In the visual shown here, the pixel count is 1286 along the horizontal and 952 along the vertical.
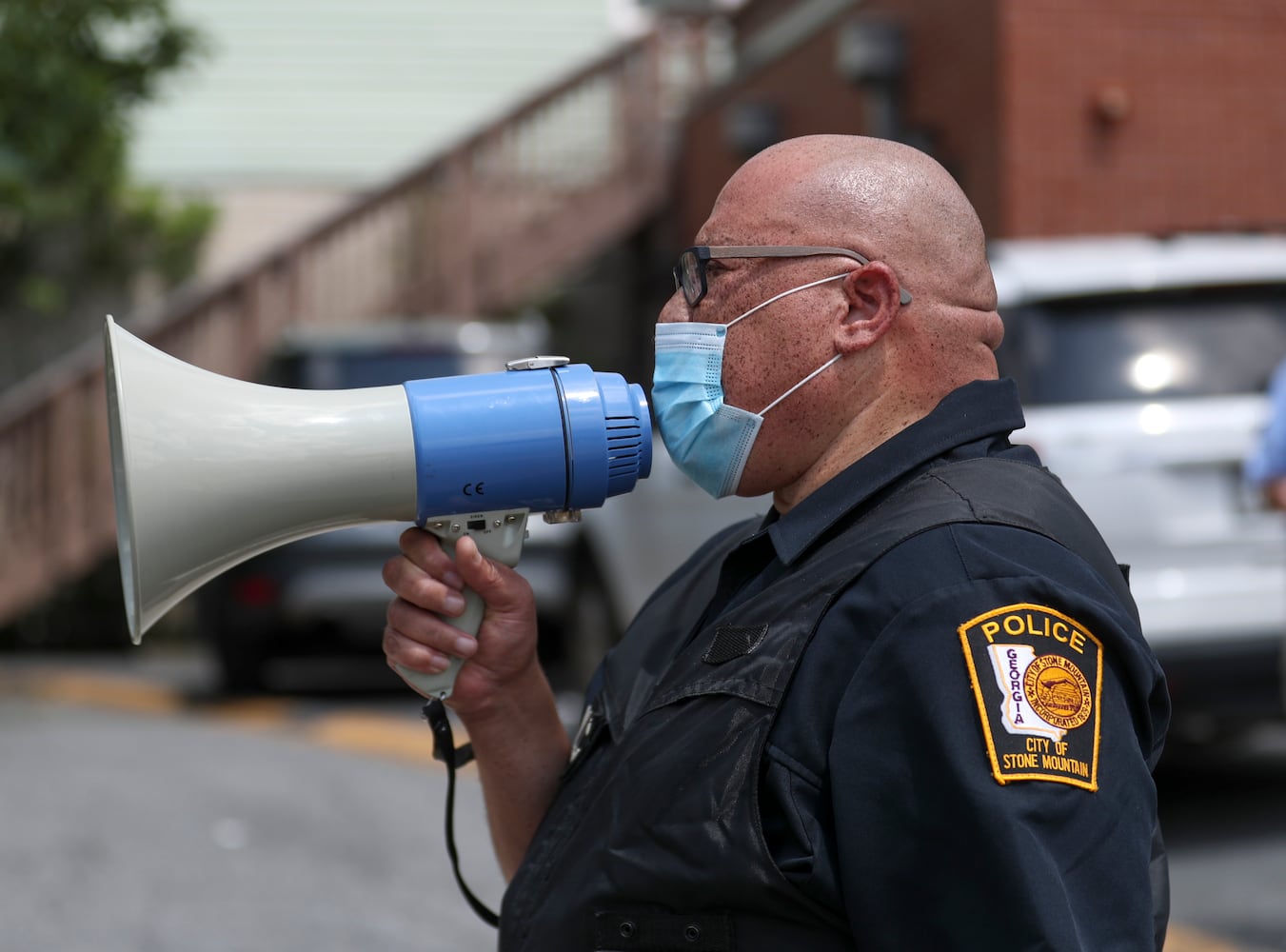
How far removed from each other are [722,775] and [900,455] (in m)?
0.40

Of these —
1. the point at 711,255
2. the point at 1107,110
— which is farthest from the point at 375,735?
the point at 711,255

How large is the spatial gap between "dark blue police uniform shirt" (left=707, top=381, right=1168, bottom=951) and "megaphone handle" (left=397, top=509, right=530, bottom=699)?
523 mm

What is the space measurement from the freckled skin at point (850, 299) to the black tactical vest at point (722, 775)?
0.13m

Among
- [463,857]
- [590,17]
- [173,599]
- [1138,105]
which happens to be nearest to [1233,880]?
[463,857]

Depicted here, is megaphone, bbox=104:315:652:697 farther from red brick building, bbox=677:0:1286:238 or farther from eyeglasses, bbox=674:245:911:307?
red brick building, bbox=677:0:1286:238

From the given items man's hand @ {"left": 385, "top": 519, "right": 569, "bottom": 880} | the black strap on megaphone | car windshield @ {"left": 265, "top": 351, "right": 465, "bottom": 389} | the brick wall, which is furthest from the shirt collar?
car windshield @ {"left": 265, "top": 351, "right": 465, "bottom": 389}

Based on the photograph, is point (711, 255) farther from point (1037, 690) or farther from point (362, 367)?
point (362, 367)

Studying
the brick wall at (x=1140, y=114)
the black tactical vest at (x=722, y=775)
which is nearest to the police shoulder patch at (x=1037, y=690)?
the black tactical vest at (x=722, y=775)

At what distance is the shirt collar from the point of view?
1.74 m

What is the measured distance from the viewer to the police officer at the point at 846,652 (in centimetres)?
145

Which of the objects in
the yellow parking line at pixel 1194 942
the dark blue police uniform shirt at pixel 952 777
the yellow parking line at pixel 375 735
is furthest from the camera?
the yellow parking line at pixel 375 735

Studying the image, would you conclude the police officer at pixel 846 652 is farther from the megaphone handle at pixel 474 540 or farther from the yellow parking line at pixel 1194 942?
the yellow parking line at pixel 1194 942

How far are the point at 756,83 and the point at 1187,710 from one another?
8223 millimetres

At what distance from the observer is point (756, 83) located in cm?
1256
